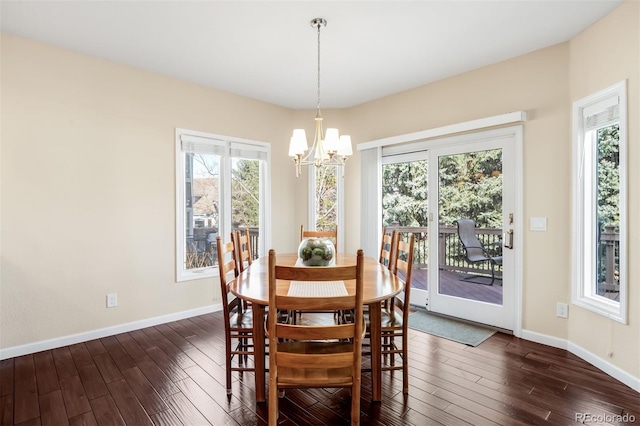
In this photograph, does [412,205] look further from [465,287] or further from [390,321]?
[390,321]

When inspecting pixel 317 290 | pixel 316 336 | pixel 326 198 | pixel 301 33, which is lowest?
pixel 316 336

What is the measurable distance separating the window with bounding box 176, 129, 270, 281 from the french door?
1851mm

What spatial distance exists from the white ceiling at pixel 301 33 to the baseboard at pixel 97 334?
265cm

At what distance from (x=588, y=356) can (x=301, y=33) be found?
354cm

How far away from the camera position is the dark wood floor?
6.45ft

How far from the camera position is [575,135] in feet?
9.21

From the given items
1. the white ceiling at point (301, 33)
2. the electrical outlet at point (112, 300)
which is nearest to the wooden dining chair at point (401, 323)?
the white ceiling at point (301, 33)

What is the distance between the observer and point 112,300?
327 centimetres

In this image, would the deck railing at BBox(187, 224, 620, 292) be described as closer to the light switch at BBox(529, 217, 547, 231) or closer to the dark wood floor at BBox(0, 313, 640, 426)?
the light switch at BBox(529, 217, 547, 231)

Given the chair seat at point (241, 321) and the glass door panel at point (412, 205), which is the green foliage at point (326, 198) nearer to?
the glass door panel at point (412, 205)

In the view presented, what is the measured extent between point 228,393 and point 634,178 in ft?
10.5

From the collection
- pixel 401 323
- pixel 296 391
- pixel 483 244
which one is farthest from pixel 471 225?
pixel 296 391

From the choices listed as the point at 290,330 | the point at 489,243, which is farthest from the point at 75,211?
the point at 489,243

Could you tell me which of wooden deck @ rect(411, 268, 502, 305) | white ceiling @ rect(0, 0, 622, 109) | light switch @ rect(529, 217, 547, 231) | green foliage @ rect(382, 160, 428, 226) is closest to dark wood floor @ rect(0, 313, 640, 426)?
wooden deck @ rect(411, 268, 502, 305)
